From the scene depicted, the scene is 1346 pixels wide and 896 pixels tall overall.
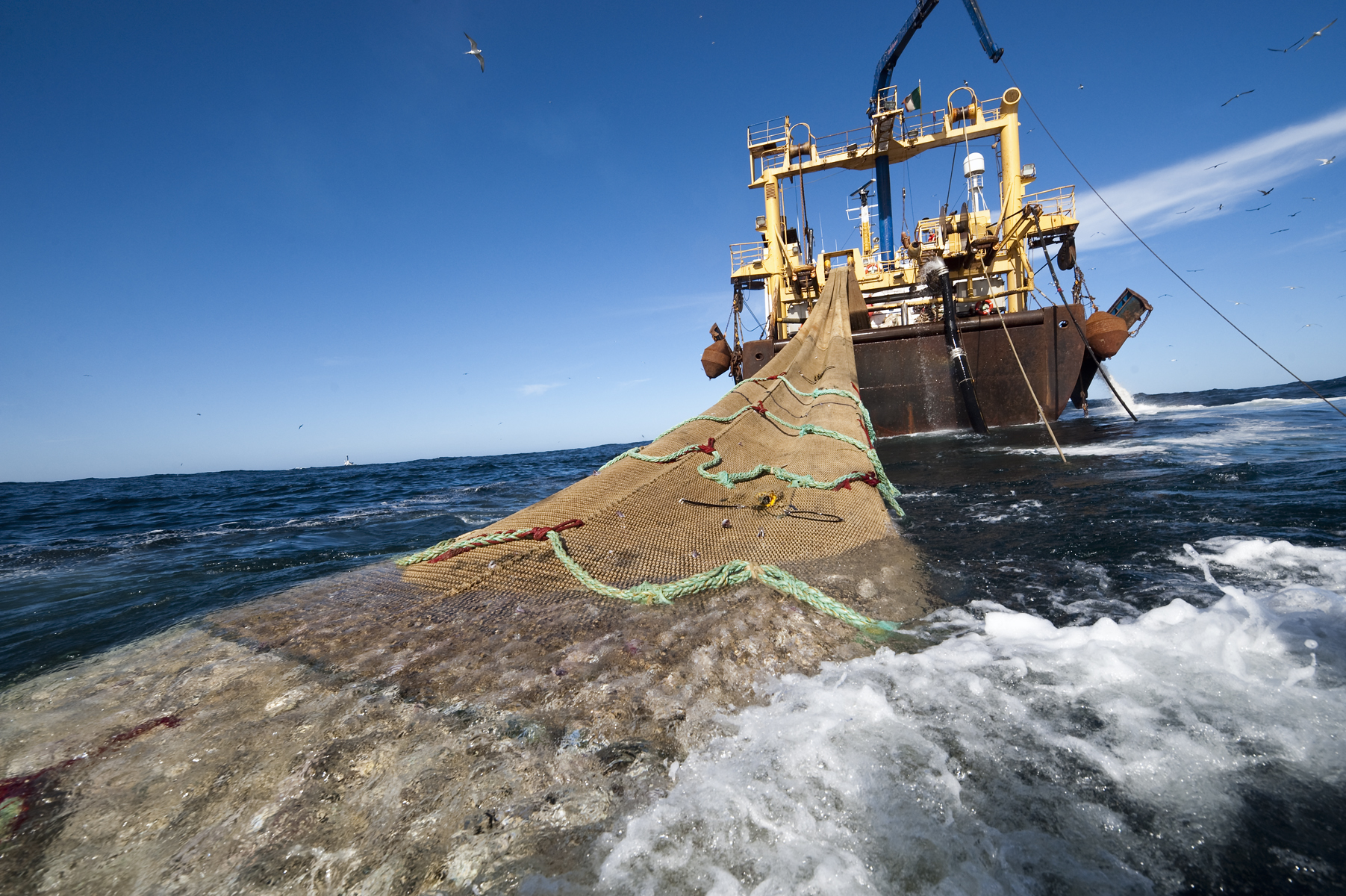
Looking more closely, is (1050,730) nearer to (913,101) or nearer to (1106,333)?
(1106,333)

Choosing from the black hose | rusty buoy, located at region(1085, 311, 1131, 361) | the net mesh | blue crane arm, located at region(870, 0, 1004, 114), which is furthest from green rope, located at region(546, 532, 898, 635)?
blue crane arm, located at region(870, 0, 1004, 114)

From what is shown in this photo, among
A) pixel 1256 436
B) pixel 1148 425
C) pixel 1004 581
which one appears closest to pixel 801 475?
pixel 1004 581

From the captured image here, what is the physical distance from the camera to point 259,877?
121 cm

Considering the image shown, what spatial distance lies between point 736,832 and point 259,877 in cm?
111

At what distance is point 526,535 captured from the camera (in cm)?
288

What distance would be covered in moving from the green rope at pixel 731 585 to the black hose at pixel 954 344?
28.8ft

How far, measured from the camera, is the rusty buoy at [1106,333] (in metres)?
9.87

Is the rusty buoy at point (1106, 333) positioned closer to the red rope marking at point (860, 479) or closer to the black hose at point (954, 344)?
the black hose at point (954, 344)

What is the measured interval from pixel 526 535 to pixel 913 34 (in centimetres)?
2458

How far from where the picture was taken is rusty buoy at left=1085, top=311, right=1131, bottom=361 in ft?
32.4

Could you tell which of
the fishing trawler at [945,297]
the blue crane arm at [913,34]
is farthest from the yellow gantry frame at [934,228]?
the blue crane arm at [913,34]

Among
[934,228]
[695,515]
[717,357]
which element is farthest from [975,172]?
[695,515]

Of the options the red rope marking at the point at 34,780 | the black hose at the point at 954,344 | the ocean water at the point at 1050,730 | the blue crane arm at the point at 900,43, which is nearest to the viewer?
the ocean water at the point at 1050,730

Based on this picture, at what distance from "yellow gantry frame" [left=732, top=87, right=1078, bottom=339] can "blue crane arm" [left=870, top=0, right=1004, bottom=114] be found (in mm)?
7503
